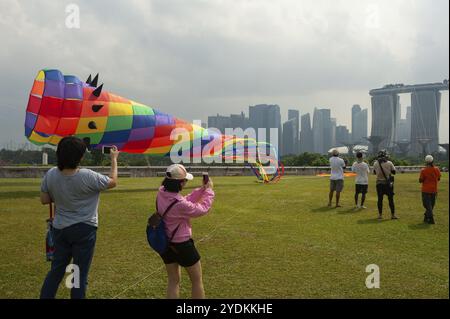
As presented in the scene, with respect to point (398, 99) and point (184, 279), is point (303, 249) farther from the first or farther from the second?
point (398, 99)

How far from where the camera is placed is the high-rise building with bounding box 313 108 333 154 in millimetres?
92000

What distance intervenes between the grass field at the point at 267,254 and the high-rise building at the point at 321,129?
82.8m

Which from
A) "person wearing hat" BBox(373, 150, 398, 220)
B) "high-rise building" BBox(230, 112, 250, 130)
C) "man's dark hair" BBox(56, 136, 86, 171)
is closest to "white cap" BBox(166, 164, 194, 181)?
"man's dark hair" BBox(56, 136, 86, 171)

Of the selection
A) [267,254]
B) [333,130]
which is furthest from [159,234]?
[333,130]

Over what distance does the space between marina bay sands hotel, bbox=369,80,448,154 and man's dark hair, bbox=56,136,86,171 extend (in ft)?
395

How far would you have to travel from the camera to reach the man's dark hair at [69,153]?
383 centimetres

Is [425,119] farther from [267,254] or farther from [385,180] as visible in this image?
[267,254]

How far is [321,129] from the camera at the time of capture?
93062mm

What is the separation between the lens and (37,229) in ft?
28.6

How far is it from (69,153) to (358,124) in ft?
A: 368

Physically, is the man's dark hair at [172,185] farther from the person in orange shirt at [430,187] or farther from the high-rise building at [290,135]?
the high-rise building at [290,135]

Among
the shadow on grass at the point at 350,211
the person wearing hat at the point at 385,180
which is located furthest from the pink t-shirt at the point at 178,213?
the shadow on grass at the point at 350,211

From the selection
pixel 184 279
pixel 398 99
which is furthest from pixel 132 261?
pixel 398 99

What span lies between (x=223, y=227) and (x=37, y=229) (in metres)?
4.10
